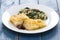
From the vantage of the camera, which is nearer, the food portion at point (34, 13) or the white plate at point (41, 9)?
the white plate at point (41, 9)

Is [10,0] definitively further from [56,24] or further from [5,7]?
[56,24]

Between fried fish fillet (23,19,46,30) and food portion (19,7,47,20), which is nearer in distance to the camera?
fried fish fillet (23,19,46,30)

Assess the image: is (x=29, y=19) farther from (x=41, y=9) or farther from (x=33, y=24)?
(x=41, y=9)

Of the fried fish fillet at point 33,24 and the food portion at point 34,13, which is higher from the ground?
the food portion at point 34,13

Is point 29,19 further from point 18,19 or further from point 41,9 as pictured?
point 41,9

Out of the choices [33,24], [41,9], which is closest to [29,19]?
[33,24]

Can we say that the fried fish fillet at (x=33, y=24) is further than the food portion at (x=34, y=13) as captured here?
No

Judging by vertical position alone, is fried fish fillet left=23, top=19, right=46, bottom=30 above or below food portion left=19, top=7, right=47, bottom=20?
below

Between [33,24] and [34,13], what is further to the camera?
[34,13]

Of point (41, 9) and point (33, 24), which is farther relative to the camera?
point (41, 9)
